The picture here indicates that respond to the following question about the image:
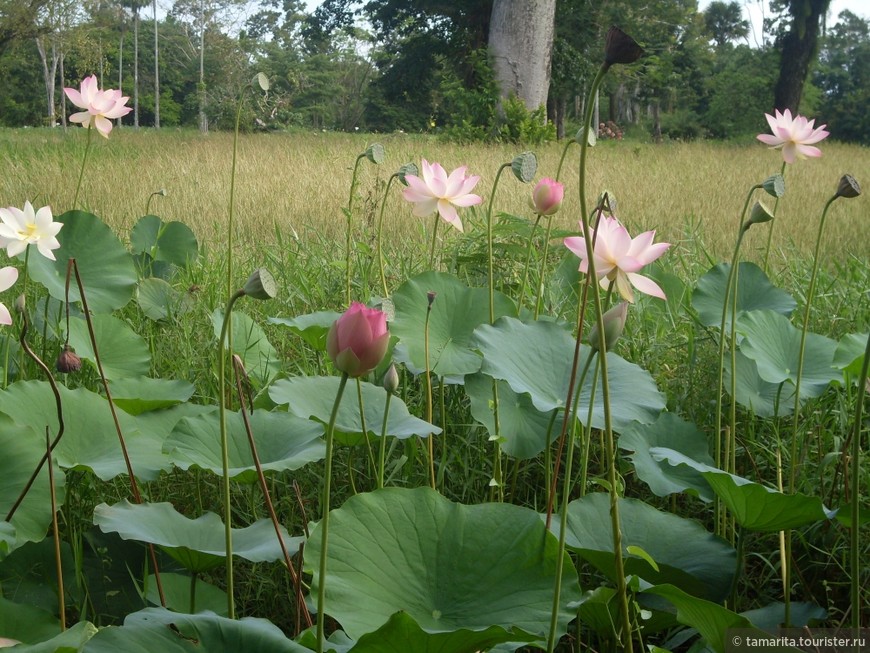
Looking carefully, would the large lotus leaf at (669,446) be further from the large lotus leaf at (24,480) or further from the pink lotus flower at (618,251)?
the large lotus leaf at (24,480)

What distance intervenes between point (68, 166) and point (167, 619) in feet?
15.2

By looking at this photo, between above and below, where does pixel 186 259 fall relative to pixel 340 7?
below

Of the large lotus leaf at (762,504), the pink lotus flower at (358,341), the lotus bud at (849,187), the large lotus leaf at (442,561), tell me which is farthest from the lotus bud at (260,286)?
the lotus bud at (849,187)

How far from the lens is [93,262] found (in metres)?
1.58

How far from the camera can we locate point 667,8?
15.6 meters

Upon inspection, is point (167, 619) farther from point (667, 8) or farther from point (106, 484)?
point (667, 8)

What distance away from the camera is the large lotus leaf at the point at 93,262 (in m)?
1.53

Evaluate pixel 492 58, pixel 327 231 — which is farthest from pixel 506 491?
pixel 492 58

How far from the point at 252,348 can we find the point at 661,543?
95 cm

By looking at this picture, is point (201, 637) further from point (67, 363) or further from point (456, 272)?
point (456, 272)

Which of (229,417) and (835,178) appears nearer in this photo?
(229,417)

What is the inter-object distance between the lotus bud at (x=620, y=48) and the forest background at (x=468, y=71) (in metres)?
1.99

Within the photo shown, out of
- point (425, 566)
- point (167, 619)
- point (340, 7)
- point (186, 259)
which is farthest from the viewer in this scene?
point (340, 7)

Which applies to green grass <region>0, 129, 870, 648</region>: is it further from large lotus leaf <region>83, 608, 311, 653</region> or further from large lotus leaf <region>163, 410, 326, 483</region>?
large lotus leaf <region>83, 608, 311, 653</region>
